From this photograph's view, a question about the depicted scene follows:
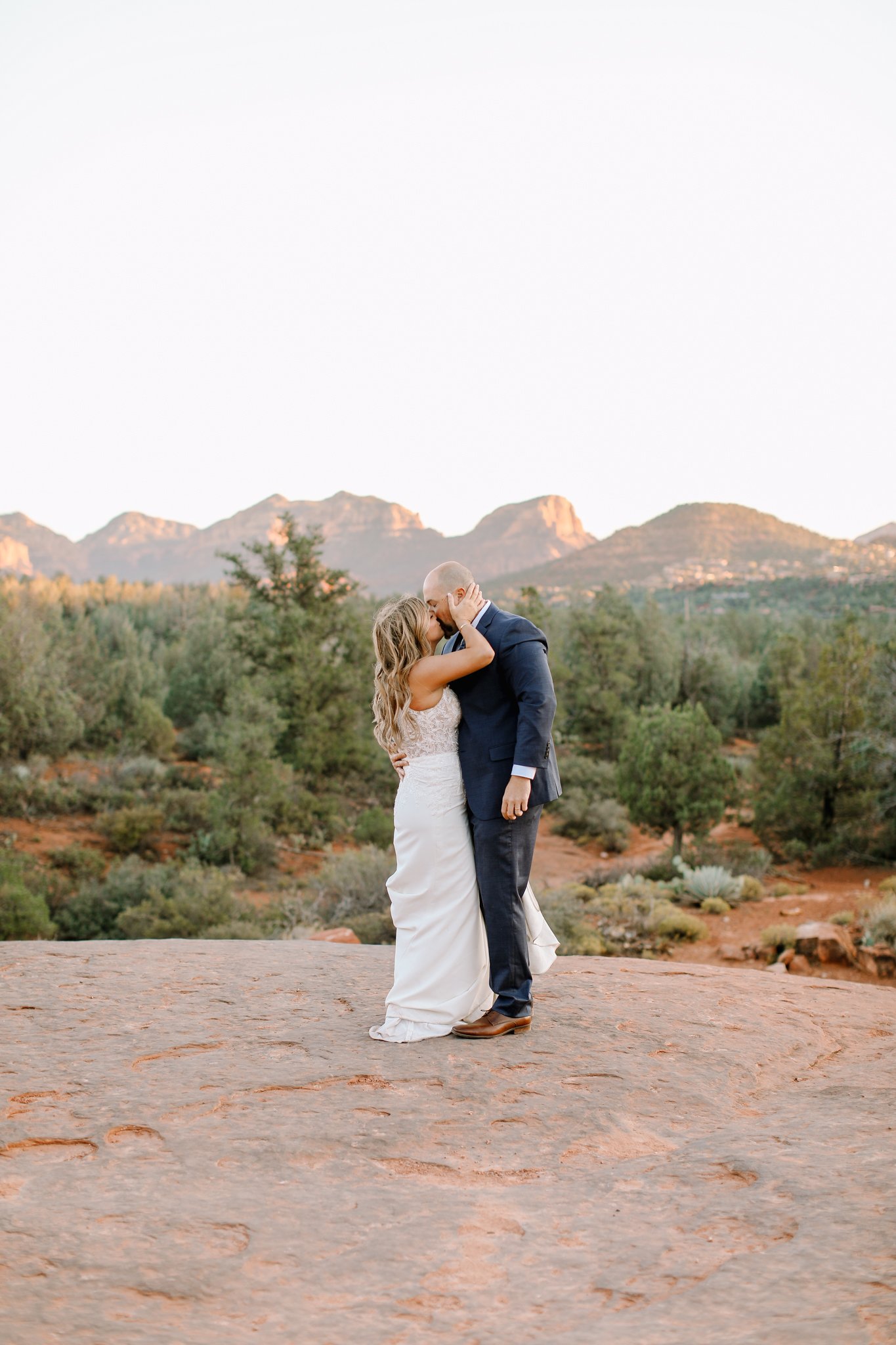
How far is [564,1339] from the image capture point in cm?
200

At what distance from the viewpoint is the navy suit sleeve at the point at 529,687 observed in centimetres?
422

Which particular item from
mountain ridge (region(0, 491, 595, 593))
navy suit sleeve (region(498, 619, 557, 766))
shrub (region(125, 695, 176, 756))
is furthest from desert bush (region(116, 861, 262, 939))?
mountain ridge (region(0, 491, 595, 593))

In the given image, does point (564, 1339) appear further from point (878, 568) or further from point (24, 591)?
point (878, 568)

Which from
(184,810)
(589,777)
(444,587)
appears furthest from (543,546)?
(444,587)

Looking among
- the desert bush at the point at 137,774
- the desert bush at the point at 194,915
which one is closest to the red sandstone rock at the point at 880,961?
the desert bush at the point at 194,915

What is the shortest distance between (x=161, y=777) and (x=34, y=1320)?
2129 centimetres

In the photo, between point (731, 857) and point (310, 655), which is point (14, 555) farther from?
point (731, 857)

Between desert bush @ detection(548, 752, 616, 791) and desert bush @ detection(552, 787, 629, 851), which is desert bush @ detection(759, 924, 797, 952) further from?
desert bush @ detection(548, 752, 616, 791)

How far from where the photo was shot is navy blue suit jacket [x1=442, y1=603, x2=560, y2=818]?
4.28 m

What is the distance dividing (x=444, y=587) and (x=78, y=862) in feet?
48.2

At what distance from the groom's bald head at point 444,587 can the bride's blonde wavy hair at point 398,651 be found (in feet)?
0.26

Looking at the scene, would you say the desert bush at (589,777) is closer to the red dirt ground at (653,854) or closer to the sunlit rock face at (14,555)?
the red dirt ground at (653,854)

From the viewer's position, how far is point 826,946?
8844mm

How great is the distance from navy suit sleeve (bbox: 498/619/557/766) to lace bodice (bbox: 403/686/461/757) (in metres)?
0.30
